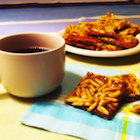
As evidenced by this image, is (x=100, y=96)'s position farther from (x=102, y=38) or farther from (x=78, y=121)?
(x=102, y=38)

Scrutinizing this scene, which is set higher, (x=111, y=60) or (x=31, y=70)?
(x=31, y=70)

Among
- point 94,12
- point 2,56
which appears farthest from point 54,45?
point 94,12

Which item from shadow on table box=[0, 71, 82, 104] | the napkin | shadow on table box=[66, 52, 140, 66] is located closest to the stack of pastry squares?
shadow on table box=[66, 52, 140, 66]

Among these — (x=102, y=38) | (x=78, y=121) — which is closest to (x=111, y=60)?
(x=102, y=38)

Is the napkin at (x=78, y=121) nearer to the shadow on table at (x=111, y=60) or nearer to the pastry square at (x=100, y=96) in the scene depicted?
the pastry square at (x=100, y=96)

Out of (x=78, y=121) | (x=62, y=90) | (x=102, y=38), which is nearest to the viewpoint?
(x=78, y=121)

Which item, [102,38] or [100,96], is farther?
[102,38]

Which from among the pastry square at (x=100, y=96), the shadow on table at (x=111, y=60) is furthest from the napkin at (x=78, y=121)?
the shadow on table at (x=111, y=60)

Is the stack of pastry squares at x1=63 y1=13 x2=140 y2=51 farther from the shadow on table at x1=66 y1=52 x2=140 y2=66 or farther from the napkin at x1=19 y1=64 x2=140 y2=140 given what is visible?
the napkin at x1=19 y1=64 x2=140 y2=140

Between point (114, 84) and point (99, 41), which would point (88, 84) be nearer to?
point (114, 84)
